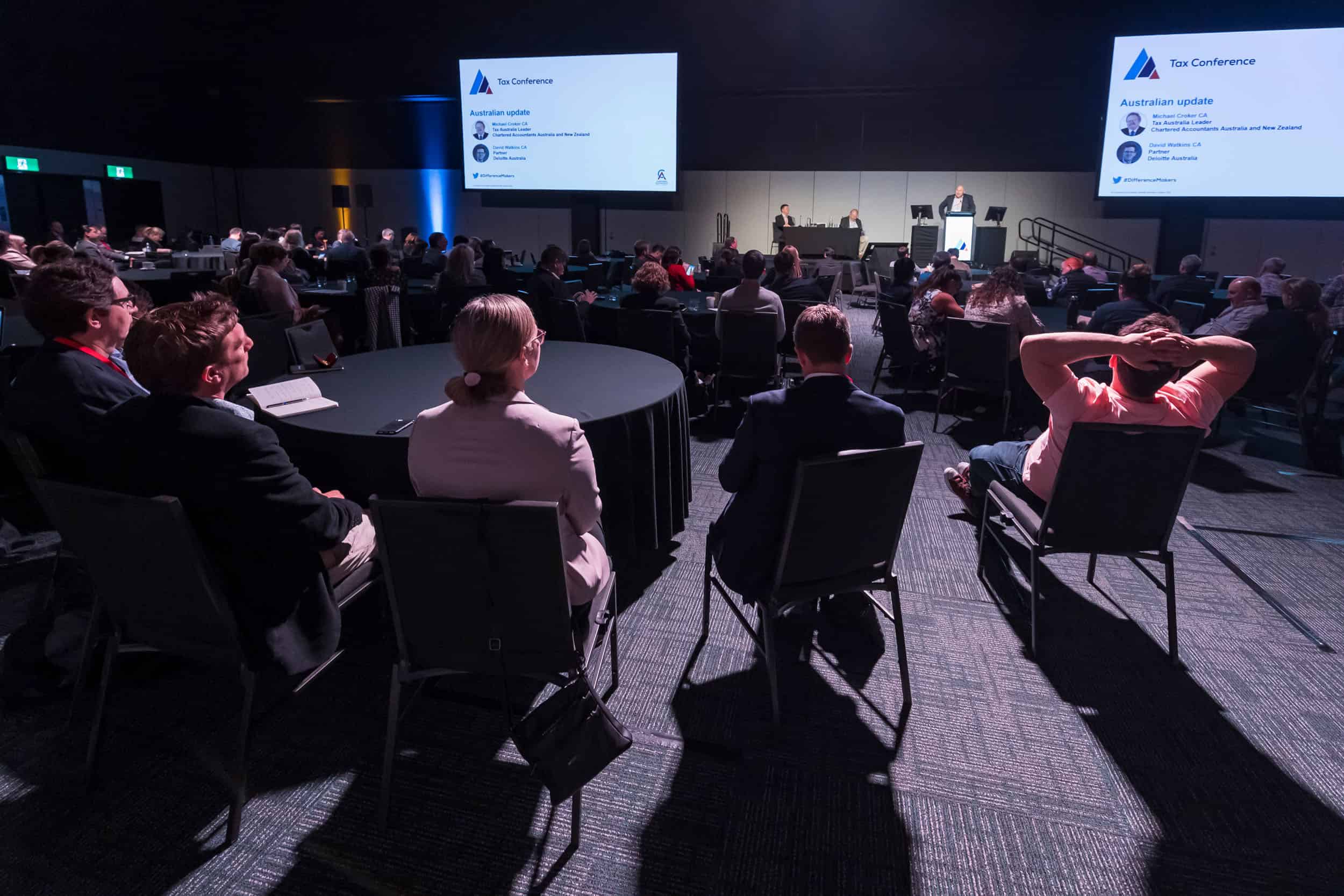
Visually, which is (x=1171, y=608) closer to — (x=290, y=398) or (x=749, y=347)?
(x=749, y=347)

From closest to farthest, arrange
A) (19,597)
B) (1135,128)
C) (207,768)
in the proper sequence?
(207,768) < (19,597) < (1135,128)

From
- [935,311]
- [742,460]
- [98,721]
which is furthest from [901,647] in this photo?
[935,311]

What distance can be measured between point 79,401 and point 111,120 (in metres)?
14.8

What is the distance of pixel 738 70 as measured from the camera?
1268 cm

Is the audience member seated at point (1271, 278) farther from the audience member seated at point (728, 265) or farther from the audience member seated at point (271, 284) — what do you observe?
the audience member seated at point (271, 284)

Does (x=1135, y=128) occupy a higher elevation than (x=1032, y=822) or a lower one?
higher

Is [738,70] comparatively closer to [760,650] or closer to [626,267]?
[626,267]

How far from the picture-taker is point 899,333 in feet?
19.3

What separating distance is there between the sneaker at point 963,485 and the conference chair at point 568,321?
2.63 m

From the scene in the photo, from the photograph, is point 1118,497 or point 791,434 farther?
point 1118,497

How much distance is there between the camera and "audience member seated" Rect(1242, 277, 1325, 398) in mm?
4664

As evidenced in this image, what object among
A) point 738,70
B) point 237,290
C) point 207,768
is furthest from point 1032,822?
point 738,70

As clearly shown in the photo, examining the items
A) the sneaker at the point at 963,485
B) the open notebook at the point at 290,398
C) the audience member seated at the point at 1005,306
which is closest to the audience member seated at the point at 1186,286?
the audience member seated at the point at 1005,306

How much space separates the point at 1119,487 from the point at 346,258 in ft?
31.8
